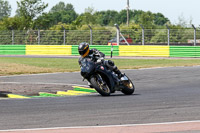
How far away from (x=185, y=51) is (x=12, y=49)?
578 inches

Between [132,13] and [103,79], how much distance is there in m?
134

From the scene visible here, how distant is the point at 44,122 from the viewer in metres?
7.38

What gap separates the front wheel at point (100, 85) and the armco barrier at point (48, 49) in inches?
999

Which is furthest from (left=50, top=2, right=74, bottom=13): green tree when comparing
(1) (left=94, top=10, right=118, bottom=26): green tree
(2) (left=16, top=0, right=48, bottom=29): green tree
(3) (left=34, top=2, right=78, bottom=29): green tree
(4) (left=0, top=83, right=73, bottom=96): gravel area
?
(4) (left=0, top=83, right=73, bottom=96): gravel area

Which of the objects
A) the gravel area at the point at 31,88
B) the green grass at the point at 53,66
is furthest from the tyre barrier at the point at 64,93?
the green grass at the point at 53,66

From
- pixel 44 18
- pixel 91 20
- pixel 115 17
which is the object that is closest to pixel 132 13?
pixel 115 17

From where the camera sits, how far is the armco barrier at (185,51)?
1262 inches

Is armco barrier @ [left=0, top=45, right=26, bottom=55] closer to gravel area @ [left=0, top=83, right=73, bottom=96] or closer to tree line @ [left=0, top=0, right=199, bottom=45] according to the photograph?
tree line @ [left=0, top=0, right=199, bottom=45]

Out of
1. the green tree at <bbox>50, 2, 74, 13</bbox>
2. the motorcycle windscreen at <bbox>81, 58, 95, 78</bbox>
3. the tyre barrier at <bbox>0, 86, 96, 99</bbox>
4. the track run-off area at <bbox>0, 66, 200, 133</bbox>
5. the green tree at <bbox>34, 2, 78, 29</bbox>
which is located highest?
the green tree at <bbox>50, 2, 74, 13</bbox>

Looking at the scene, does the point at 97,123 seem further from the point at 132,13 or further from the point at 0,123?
the point at 132,13

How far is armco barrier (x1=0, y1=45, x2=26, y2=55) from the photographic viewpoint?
3903cm

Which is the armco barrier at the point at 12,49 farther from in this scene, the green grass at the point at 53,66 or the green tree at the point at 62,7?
the green tree at the point at 62,7

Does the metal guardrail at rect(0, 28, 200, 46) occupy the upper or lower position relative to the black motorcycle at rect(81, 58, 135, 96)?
upper

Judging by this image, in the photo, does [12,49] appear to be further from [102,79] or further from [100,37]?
[102,79]
